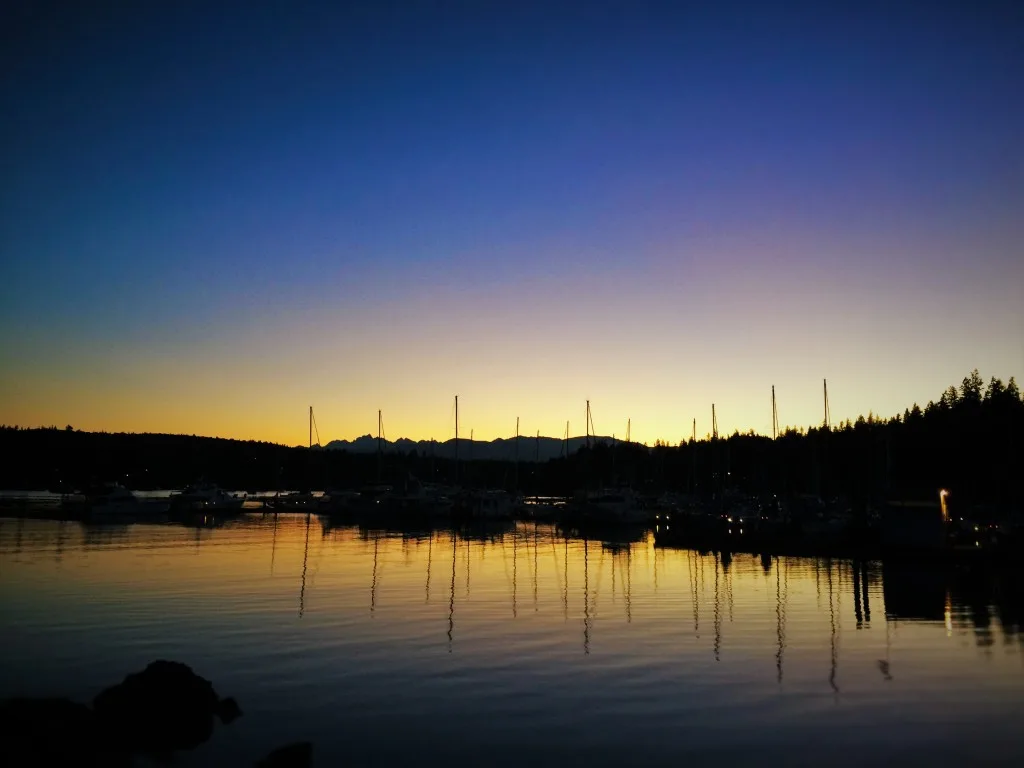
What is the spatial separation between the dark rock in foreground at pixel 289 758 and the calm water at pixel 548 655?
0.73m

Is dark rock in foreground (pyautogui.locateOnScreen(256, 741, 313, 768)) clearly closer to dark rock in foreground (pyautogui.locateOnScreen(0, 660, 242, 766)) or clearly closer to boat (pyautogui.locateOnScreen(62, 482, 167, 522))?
dark rock in foreground (pyautogui.locateOnScreen(0, 660, 242, 766))

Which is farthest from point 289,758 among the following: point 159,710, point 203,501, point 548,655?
point 203,501

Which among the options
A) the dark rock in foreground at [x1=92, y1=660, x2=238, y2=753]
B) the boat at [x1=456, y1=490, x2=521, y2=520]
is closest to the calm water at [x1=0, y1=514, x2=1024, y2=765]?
the dark rock in foreground at [x1=92, y1=660, x2=238, y2=753]

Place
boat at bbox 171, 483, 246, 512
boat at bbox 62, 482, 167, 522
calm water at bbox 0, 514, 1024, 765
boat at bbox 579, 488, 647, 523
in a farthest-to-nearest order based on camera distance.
Result: boat at bbox 171, 483, 246, 512 < boat at bbox 579, 488, 647, 523 < boat at bbox 62, 482, 167, 522 < calm water at bbox 0, 514, 1024, 765

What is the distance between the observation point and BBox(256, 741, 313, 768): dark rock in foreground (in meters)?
15.3

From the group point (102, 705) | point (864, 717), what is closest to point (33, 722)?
point (102, 705)

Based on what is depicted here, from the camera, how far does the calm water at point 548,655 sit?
17656 mm

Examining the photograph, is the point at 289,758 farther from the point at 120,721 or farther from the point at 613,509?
the point at 613,509

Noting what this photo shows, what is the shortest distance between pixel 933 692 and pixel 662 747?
9442mm

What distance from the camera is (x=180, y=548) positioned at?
2420 inches

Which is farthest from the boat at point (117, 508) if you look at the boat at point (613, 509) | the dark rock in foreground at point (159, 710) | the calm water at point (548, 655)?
the dark rock in foreground at point (159, 710)

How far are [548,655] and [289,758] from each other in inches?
476

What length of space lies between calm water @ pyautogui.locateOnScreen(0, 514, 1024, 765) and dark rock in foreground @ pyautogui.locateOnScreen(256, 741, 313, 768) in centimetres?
73

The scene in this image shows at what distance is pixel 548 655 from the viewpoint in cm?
2598
